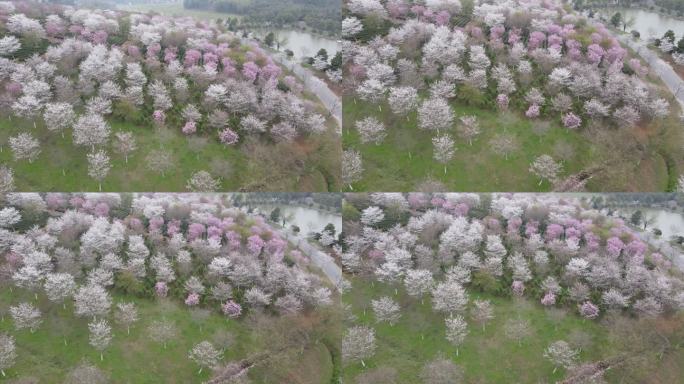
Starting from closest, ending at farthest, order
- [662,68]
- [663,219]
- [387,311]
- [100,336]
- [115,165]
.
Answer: [100,336] < [387,311] < [115,165] < [663,219] < [662,68]

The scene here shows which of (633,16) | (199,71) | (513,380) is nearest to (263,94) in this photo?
(199,71)

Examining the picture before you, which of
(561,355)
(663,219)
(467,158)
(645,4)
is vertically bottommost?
(561,355)

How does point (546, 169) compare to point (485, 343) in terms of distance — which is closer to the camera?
point (485, 343)

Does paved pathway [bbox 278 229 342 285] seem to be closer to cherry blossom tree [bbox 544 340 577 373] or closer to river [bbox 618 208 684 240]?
cherry blossom tree [bbox 544 340 577 373]

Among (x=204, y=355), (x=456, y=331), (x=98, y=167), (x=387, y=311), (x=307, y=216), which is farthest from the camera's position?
(x=307, y=216)

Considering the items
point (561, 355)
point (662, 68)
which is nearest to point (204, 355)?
point (561, 355)

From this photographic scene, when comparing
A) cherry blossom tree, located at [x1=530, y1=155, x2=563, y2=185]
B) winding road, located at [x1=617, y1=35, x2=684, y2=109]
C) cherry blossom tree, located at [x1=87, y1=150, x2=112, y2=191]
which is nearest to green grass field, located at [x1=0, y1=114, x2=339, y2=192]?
cherry blossom tree, located at [x1=87, y1=150, x2=112, y2=191]

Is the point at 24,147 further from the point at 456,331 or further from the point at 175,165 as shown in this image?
the point at 456,331
